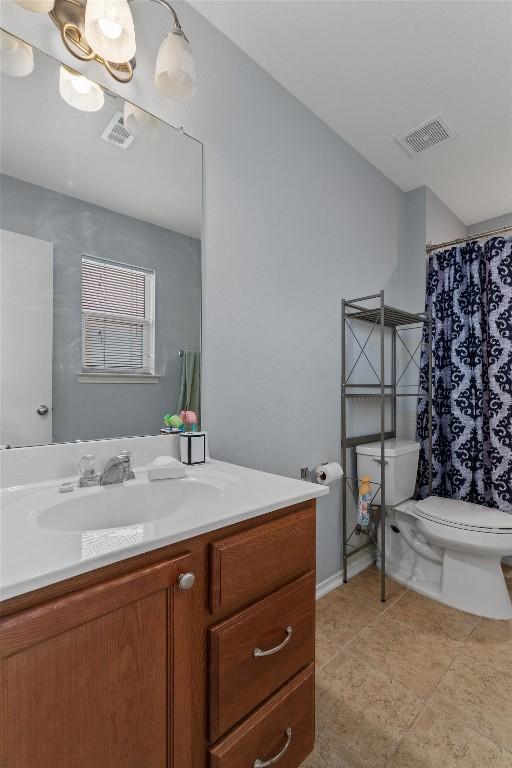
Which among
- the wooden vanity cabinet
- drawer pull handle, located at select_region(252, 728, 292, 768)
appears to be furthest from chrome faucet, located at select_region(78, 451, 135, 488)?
drawer pull handle, located at select_region(252, 728, 292, 768)

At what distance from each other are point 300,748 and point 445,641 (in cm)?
96

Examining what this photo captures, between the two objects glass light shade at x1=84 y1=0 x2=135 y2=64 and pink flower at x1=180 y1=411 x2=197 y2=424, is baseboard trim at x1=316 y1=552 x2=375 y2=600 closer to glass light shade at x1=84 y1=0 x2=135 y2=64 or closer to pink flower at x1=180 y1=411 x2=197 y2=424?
pink flower at x1=180 y1=411 x2=197 y2=424

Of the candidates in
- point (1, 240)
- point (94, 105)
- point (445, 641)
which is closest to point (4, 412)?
point (1, 240)

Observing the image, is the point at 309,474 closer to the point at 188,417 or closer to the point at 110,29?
the point at 188,417

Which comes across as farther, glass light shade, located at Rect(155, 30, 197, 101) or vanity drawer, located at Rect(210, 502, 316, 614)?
glass light shade, located at Rect(155, 30, 197, 101)

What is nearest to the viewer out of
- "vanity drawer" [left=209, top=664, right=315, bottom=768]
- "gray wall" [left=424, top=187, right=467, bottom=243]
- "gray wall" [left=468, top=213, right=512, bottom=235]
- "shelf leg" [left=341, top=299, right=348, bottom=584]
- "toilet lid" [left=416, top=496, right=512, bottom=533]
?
"vanity drawer" [left=209, top=664, right=315, bottom=768]

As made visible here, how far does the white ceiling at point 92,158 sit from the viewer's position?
1.00 meters

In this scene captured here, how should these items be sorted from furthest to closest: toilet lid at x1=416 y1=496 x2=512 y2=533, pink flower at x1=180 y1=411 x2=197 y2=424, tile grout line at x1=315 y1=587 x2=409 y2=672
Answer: toilet lid at x1=416 y1=496 x2=512 y2=533 < tile grout line at x1=315 y1=587 x2=409 y2=672 < pink flower at x1=180 y1=411 x2=197 y2=424

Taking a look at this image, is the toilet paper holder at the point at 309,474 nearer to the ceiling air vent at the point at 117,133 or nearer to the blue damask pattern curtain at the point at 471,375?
the blue damask pattern curtain at the point at 471,375

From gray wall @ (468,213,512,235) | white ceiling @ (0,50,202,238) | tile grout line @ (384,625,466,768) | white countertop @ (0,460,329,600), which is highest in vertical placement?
gray wall @ (468,213,512,235)

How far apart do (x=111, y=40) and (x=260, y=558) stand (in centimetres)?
142

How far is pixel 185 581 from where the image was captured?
0.69m

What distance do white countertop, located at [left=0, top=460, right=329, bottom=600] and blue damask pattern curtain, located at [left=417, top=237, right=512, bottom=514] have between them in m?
1.76

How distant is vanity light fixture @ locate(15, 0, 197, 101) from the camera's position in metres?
0.99
